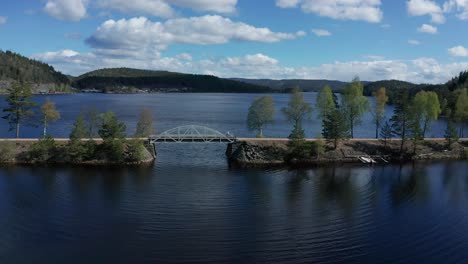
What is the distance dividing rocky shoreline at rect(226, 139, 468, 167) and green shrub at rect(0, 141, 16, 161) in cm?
2860

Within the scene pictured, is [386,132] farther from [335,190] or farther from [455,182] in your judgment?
[335,190]

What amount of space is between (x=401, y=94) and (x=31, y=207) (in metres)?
55.9

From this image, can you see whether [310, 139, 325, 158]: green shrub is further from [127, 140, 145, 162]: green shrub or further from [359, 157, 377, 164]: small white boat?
[127, 140, 145, 162]: green shrub

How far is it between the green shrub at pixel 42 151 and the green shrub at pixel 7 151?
214 centimetres

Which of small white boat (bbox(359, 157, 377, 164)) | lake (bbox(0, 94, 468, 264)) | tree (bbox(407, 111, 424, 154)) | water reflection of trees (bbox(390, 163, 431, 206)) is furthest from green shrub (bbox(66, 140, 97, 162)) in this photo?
tree (bbox(407, 111, 424, 154))

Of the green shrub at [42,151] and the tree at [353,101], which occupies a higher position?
the tree at [353,101]

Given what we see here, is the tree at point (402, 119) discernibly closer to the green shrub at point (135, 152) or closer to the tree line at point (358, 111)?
the tree line at point (358, 111)

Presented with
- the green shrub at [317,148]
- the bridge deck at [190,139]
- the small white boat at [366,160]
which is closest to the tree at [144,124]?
the bridge deck at [190,139]

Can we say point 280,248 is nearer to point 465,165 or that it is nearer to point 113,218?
point 113,218

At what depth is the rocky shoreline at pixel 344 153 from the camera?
5766 centimetres

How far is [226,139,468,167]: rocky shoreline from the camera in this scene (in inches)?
2270

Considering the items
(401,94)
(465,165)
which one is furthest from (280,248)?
(401,94)

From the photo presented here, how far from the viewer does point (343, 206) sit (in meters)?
37.9

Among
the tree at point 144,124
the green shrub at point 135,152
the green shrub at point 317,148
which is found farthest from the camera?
the tree at point 144,124
